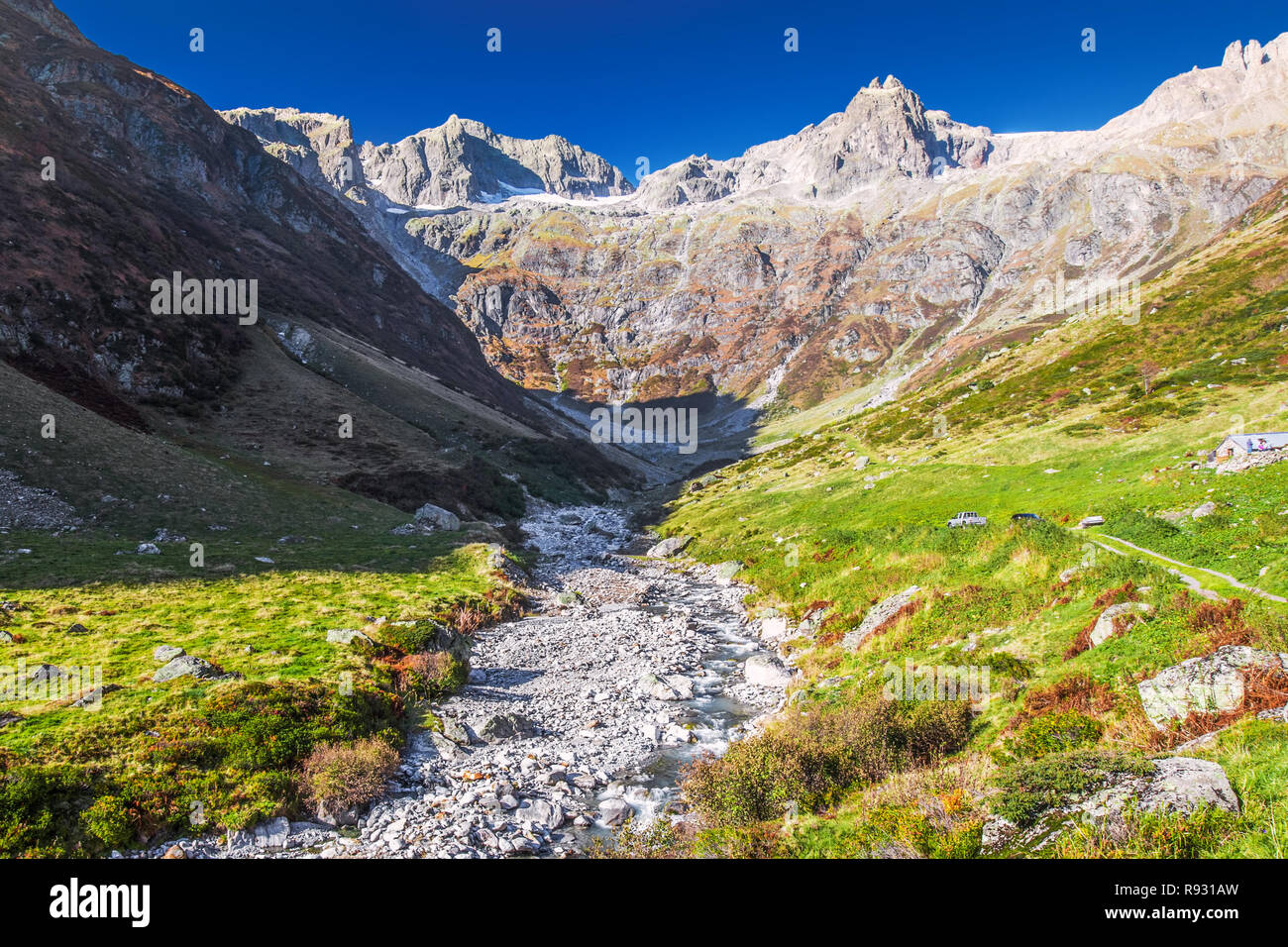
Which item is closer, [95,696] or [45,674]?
[95,696]

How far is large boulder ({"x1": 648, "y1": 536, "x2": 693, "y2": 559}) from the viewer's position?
56.0m

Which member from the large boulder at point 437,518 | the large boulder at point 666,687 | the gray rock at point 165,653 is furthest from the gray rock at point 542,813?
the large boulder at point 437,518

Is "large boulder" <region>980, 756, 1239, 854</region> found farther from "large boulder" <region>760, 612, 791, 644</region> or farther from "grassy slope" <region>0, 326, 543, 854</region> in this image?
"large boulder" <region>760, 612, 791, 644</region>

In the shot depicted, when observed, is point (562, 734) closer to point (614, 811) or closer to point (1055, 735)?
point (614, 811)

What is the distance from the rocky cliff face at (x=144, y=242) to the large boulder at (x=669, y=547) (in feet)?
A: 162

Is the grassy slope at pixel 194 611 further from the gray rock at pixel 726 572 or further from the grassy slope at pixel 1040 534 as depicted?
the gray rock at pixel 726 572

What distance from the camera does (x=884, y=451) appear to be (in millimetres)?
69375

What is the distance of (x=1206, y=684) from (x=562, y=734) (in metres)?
15.9

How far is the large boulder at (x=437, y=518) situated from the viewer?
54.7m

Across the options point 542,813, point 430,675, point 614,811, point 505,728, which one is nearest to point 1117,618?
point 614,811

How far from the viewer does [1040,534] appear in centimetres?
2341

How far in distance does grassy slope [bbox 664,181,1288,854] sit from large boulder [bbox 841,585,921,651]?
794 millimetres

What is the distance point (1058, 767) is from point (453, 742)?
14.9 meters
